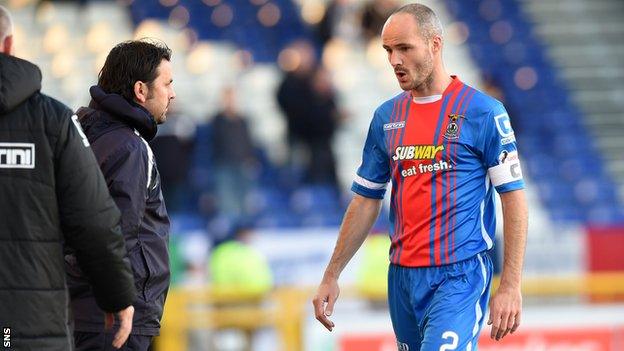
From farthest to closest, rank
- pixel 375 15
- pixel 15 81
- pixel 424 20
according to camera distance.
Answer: pixel 375 15, pixel 424 20, pixel 15 81

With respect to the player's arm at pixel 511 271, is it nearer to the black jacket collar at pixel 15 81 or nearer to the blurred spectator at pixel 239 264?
the black jacket collar at pixel 15 81

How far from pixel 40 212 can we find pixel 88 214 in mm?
159

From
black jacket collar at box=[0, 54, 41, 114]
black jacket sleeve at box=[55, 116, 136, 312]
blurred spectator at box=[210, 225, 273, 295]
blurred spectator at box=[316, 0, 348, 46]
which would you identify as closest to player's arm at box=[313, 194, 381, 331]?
black jacket sleeve at box=[55, 116, 136, 312]

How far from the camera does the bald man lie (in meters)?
5.25

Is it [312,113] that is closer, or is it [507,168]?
[507,168]

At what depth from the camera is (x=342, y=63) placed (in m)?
17.4

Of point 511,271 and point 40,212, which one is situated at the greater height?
point 40,212

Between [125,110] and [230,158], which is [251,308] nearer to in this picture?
[230,158]

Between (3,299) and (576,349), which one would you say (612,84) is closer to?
(576,349)

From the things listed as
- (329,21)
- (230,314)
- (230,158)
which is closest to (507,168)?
(230,314)

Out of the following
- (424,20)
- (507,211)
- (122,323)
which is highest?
(424,20)

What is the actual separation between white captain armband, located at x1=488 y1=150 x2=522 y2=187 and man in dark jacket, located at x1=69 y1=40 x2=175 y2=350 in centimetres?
142

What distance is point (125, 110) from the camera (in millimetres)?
4844

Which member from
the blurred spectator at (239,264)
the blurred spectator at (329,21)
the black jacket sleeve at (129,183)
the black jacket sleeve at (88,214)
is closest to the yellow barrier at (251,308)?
the blurred spectator at (239,264)
